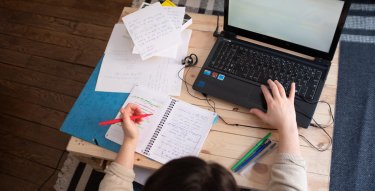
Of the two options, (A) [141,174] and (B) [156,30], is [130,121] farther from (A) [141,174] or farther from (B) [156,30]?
(B) [156,30]

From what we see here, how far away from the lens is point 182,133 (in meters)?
0.95

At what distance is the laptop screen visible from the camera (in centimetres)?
89

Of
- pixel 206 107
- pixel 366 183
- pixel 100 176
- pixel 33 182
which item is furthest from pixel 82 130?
pixel 366 183

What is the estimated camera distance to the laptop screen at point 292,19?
0.89 m

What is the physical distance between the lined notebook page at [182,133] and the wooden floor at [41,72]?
978 mm

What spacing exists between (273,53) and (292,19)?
122 mm

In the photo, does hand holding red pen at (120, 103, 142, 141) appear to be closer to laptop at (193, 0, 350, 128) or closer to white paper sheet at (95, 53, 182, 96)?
white paper sheet at (95, 53, 182, 96)

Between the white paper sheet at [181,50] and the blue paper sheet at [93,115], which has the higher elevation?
the white paper sheet at [181,50]

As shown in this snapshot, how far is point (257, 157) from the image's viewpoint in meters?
0.89

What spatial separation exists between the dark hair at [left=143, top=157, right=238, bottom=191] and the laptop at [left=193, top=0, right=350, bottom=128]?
0.32 m

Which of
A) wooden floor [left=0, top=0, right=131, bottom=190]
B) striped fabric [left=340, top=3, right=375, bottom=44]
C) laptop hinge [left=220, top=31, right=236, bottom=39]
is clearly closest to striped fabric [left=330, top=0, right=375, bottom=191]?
striped fabric [left=340, top=3, right=375, bottom=44]

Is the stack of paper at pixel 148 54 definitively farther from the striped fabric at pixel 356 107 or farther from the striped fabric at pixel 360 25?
the striped fabric at pixel 360 25

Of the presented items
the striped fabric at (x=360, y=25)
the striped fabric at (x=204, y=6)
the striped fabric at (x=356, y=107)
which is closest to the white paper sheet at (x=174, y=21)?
the striped fabric at (x=204, y=6)

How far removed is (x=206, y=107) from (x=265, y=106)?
176 mm
